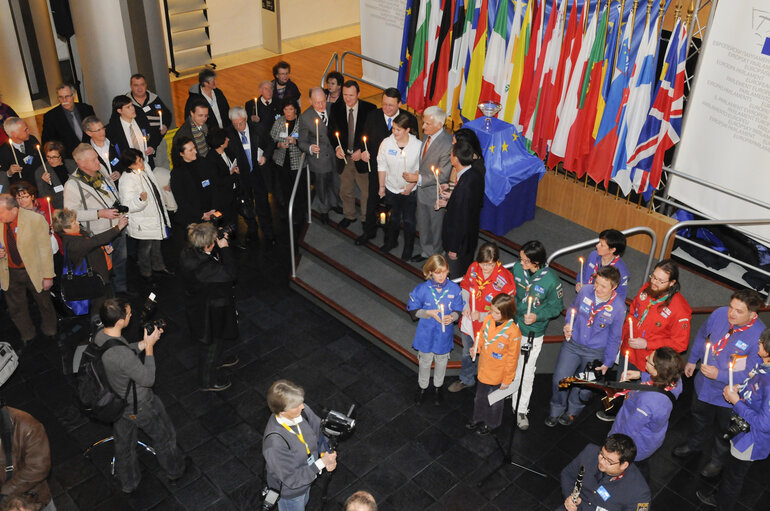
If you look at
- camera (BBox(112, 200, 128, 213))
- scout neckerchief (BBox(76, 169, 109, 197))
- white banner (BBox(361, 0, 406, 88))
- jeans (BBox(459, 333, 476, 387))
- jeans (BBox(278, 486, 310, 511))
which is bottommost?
jeans (BBox(459, 333, 476, 387))

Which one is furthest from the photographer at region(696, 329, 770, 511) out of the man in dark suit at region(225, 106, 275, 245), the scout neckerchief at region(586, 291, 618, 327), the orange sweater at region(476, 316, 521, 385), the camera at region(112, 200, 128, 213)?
the camera at region(112, 200, 128, 213)

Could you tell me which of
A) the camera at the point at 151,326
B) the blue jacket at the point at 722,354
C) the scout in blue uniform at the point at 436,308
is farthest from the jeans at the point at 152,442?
the blue jacket at the point at 722,354

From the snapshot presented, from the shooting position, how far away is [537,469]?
5.77 meters

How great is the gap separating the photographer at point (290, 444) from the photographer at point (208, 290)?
5.98 feet

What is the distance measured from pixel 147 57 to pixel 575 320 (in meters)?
7.78

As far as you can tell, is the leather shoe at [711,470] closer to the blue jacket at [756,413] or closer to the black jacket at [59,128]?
the blue jacket at [756,413]

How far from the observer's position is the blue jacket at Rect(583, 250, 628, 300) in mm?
5777

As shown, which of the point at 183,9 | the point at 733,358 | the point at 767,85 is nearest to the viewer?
the point at 733,358

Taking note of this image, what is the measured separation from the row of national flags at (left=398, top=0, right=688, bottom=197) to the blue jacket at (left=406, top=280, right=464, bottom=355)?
281 centimetres

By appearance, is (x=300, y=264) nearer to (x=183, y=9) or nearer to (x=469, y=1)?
(x=469, y=1)

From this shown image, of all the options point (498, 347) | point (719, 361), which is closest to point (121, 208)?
point (498, 347)

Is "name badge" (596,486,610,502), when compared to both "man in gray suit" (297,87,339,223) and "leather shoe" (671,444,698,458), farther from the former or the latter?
"man in gray suit" (297,87,339,223)

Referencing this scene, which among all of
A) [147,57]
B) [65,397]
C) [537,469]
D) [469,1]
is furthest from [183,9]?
[537,469]

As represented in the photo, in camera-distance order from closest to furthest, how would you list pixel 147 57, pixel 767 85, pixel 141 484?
pixel 141 484
pixel 767 85
pixel 147 57
